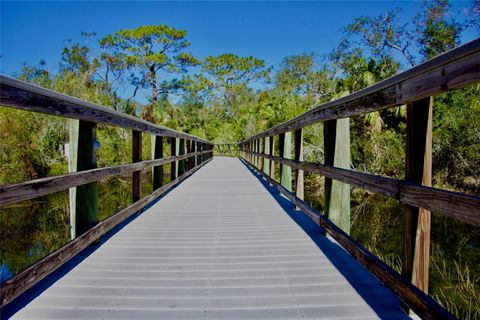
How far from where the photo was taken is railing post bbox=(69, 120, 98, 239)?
112 inches

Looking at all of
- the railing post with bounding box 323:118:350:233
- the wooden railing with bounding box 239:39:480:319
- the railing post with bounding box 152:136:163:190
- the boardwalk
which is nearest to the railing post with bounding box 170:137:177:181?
the railing post with bounding box 152:136:163:190

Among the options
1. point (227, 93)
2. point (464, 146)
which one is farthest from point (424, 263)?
point (227, 93)

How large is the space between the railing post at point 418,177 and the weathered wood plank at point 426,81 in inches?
3.6

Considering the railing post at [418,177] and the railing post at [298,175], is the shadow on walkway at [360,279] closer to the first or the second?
the railing post at [418,177]

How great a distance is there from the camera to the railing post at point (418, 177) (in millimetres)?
1709

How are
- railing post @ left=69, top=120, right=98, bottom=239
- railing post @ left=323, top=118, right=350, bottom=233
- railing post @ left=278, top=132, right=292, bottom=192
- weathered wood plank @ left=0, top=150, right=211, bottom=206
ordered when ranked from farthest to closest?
railing post @ left=278, top=132, right=292, bottom=192, railing post @ left=323, top=118, right=350, bottom=233, railing post @ left=69, top=120, right=98, bottom=239, weathered wood plank @ left=0, top=150, right=211, bottom=206

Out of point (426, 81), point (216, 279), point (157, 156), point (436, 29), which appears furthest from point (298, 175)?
point (436, 29)

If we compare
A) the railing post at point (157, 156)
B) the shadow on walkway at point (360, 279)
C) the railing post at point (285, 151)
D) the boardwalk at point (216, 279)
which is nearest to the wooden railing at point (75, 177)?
the boardwalk at point (216, 279)

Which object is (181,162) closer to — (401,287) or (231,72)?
(401,287)

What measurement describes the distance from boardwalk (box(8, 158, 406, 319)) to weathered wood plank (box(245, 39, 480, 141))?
109 centimetres

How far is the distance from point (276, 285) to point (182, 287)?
571 millimetres

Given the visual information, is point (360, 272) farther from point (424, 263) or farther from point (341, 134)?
point (341, 134)

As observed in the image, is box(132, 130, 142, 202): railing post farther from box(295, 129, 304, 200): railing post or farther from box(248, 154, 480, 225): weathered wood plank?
box(248, 154, 480, 225): weathered wood plank

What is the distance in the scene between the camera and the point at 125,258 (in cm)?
273
